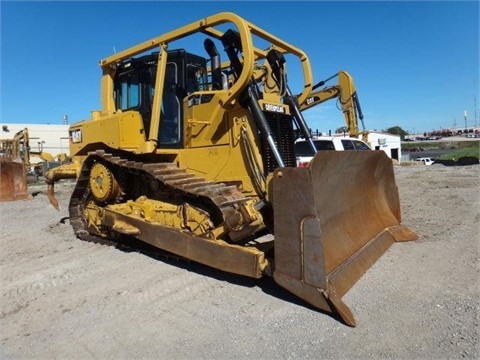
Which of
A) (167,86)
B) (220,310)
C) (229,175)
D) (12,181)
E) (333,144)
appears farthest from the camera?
(333,144)

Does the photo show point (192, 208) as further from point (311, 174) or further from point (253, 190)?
point (311, 174)

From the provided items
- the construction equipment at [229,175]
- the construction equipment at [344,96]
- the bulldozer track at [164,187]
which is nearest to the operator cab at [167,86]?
the construction equipment at [229,175]

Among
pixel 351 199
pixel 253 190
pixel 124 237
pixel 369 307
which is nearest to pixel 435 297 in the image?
pixel 369 307

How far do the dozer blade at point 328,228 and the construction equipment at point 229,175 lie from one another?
0.04 ft

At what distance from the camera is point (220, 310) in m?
3.84

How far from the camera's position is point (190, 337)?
334 centimetres

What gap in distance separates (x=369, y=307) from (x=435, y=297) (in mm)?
694

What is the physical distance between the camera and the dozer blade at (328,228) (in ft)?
11.9

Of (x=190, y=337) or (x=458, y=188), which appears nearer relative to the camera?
(x=190, y=337)

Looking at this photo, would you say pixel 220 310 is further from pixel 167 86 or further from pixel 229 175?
pixel 167 86

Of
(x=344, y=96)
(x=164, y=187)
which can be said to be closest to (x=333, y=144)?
(x=344, y=96)

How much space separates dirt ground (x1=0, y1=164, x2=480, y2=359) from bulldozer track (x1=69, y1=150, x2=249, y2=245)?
0.86 meters

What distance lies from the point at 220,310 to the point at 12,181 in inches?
493

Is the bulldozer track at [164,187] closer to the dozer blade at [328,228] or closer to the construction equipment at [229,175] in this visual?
the construction equipment at [229,175]
